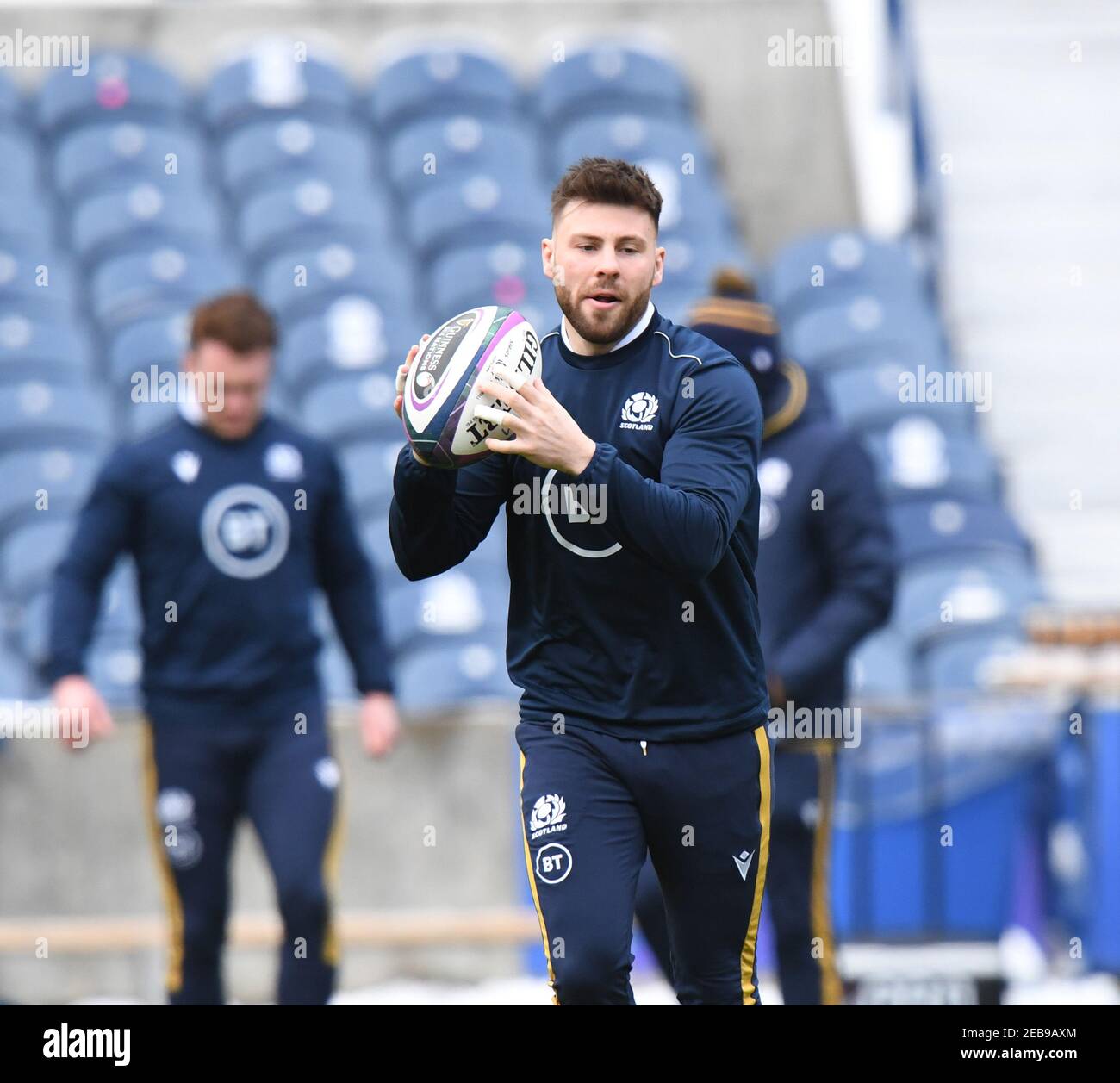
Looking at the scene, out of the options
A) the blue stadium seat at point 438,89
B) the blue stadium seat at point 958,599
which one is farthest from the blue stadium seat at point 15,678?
the blue stadium seat at point 438,89

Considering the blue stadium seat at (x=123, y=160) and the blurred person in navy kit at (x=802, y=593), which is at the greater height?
the blue stadium seat at (x=123, y=160)

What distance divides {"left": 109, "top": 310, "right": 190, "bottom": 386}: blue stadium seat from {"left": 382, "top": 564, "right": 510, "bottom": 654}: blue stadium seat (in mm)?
2559

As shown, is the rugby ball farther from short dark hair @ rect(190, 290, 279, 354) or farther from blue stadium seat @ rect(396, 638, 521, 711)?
blue stadium seat @ rect(396, 638, 521, 711)

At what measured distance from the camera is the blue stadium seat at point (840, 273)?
12508mm

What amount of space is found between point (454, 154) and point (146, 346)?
2.93 meters

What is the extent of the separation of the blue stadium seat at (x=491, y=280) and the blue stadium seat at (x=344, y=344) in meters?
0.42

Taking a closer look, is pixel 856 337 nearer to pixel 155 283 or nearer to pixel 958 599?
pixel 958 599

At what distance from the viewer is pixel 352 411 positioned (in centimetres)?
1130

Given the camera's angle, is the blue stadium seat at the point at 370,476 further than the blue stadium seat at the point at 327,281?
No

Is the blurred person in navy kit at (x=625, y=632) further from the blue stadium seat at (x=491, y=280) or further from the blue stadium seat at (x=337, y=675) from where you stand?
the blue stadium seat at (x=491, y=280)

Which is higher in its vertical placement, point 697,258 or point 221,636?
point 697,258

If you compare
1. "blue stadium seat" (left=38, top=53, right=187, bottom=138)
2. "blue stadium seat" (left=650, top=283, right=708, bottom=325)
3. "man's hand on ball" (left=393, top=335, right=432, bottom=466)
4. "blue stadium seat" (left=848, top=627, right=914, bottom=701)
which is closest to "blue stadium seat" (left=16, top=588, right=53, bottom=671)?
"blue stadium seat" (left=848, top=627, right=914, bottom=701)
